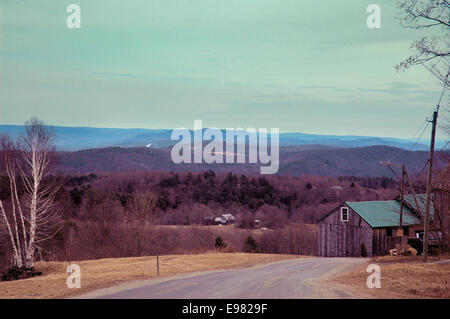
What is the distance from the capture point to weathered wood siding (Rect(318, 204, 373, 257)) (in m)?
51.5

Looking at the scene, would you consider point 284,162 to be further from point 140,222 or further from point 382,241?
point 382,241

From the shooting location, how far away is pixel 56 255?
1955 inches

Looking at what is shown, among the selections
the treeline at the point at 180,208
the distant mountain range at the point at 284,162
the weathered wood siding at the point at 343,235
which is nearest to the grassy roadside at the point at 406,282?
the treeline at the point at 180,208

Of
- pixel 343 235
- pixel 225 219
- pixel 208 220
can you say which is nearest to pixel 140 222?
pixel 343 235

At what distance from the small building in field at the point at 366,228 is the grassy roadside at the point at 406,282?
29591 mm

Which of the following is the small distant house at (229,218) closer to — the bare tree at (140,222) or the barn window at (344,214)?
the bare tree at (140,222)

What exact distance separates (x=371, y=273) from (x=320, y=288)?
4398 millimetres

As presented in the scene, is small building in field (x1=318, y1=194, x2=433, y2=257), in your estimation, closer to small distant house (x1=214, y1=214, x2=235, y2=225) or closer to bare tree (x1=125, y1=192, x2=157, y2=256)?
bare tree (x1=125, y1=192, x2=157, y2=256)

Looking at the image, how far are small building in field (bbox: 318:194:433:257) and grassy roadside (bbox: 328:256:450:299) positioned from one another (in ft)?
97.1

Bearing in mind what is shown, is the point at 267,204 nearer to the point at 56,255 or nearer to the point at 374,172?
the point at 374,172

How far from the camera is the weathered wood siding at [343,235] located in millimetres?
51469

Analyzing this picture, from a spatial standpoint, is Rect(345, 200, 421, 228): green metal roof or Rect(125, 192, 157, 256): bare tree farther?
Rect(125, 192, 157, 256): bare tree

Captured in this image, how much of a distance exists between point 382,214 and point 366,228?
325 cm

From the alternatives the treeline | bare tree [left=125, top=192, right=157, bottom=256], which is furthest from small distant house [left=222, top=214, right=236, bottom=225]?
bare tree [left=125, top=192, right=157, bottom=256]
